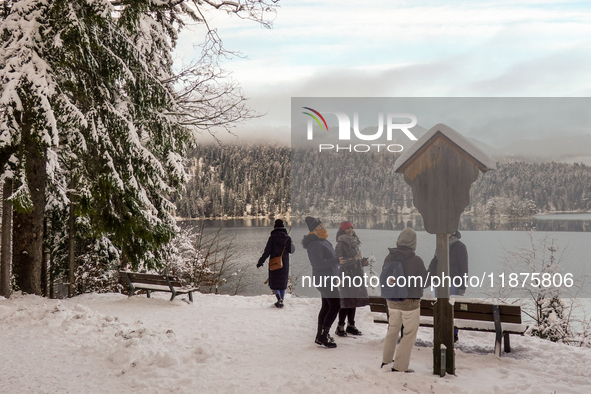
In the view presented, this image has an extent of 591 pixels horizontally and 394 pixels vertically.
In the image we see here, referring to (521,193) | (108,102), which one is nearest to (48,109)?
(108,102)

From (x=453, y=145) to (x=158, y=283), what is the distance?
7197mm

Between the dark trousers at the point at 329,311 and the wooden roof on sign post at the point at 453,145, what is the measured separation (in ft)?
6.12

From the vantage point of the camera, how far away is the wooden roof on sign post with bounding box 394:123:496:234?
443cm

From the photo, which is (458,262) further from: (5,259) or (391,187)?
(5,259)

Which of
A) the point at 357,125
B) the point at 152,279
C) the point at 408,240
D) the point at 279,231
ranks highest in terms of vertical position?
the point at 357,125

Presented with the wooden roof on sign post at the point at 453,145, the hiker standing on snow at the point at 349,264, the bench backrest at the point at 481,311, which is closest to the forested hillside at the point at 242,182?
the hiker standing on snow at the point at 349,264

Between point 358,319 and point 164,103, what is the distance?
16.9ft

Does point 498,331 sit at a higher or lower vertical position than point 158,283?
higher

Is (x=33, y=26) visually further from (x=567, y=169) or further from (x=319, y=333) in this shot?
(x=567, y=169)

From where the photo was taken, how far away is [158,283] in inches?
373

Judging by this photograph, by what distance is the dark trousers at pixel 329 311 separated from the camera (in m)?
5.43

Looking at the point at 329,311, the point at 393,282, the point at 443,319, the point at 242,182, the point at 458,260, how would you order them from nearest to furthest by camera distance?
1. the point at 393,282
2. the point at 443,319
3. the point at 329,311
4. the point at 458,260
5. the point at 242,182

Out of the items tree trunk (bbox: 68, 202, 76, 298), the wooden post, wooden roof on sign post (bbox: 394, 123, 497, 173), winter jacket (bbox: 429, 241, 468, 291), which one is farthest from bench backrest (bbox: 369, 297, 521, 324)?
tree trunk (bbox: 68, 202, 76, 298)

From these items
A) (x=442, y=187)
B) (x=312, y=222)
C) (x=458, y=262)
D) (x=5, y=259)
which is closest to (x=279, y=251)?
(x=312, y=222)
